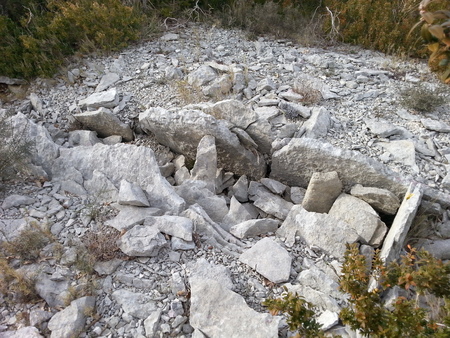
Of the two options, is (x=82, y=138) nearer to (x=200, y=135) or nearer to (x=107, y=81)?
(x=107, y=81)

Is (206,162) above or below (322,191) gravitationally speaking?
above

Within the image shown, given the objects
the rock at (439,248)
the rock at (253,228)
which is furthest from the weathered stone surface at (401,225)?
the rock at (253,228)

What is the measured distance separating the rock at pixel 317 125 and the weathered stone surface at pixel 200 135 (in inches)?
27.6

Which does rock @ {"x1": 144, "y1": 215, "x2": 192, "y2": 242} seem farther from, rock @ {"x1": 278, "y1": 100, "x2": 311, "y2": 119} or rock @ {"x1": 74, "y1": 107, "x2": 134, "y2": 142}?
rock @ {"x1": 278, "y1": 100, "x2": 311, "y2": 119}

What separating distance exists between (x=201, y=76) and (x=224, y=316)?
4.10 m

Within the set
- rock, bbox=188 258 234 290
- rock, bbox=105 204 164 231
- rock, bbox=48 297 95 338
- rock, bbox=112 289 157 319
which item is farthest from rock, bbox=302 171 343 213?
rock, bbox=48 297 95 338

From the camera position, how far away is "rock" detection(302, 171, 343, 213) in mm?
4352

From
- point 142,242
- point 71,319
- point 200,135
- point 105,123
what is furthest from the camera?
point 105,123

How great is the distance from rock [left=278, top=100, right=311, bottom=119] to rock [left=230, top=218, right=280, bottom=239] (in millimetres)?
1806

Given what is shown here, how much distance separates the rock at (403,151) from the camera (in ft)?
14.6

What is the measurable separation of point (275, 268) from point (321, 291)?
1.45 ft

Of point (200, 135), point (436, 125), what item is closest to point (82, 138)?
point (200, 135)

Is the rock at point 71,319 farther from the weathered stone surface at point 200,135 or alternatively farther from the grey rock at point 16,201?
the weathered stone surface at point 200,135

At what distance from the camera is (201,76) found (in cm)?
591
